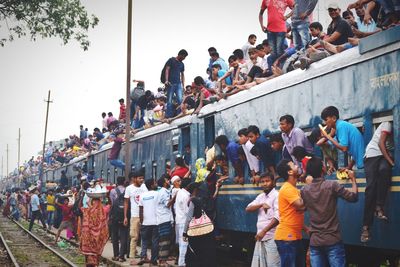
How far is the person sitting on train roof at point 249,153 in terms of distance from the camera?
9.85 meters

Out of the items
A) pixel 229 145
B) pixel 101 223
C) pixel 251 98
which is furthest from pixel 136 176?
pixel 251 98

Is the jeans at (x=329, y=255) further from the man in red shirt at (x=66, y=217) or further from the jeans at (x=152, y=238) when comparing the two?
the man in red shirt at (x=66, y=217)

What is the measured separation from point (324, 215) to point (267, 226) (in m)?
1.06

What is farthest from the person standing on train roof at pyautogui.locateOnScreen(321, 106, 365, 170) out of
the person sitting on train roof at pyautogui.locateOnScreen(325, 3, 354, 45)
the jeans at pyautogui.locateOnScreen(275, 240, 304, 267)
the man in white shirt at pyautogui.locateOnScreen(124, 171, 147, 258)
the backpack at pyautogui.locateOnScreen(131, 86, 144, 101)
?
the backpack at pyautogui.locateOnScreen(131, 86, 144, 101)

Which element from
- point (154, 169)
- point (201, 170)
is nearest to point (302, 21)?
point (201, 170)

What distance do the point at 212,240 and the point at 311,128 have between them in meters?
2.22

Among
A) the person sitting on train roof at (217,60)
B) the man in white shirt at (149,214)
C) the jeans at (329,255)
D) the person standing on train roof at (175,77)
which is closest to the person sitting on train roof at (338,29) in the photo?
the jeans at (329,255)

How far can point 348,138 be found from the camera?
278 inches

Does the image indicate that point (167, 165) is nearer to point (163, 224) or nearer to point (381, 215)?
point (163, 224)

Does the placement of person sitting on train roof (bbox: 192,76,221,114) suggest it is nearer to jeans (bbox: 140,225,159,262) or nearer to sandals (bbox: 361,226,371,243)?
jeans (bbox: 140,225,159,262)

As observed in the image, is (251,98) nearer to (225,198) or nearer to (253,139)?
(253,139)

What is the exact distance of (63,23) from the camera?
52.6ft

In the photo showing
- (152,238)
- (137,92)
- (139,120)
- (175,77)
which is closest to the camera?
(152,238)

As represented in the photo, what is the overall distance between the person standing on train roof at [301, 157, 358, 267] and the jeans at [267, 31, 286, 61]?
4.84 metres
